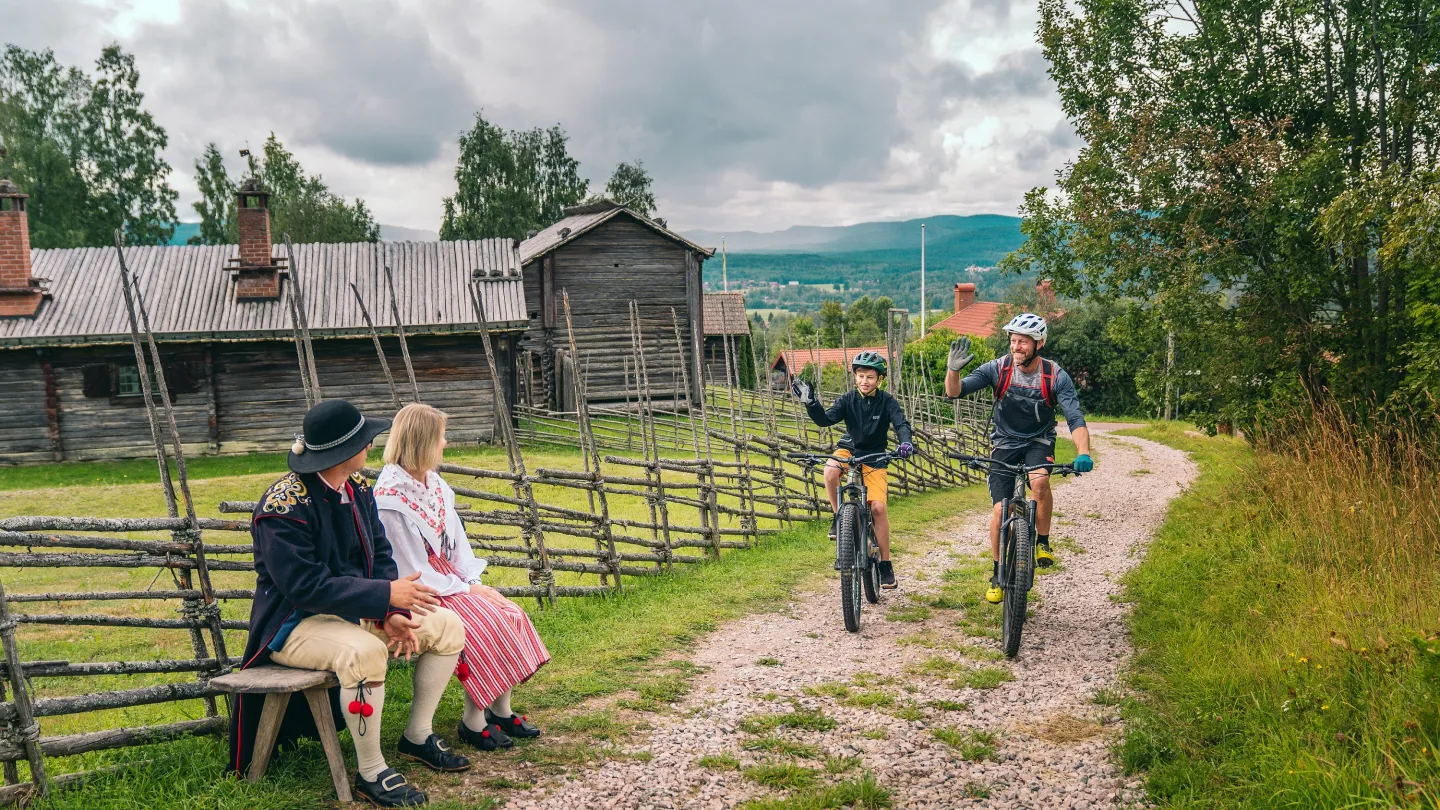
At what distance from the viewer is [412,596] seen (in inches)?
132

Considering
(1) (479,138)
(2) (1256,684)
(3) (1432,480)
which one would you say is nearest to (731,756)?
(2) (1256,684)

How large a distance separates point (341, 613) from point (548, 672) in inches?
68.9

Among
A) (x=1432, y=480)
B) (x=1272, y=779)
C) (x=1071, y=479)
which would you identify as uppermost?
(x=1432, y=480)

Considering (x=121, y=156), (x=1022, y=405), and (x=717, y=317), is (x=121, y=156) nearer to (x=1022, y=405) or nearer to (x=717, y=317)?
(x=717, y=317)

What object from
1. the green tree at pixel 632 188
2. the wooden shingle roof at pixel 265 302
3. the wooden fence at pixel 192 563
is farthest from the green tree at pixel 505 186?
the wooden fence at pixel 192 563

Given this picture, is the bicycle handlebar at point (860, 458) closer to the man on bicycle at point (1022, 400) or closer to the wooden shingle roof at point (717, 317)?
the man on bicycle at point (1022, 400)

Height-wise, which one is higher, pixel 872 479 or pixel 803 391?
pixel 803 391

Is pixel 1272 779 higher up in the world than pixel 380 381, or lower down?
lower down

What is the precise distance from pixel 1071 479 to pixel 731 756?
13179 mm

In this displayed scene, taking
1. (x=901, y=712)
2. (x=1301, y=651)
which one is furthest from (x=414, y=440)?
(x=1301, y=651)

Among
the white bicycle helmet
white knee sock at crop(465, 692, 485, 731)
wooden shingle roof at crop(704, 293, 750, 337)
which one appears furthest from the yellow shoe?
wooden shingle roof at crop(704, 293, 750, 337)

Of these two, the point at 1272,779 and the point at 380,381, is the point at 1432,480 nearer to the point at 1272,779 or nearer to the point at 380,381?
the point at 1272,779

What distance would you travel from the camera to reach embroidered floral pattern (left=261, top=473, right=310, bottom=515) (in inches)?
125

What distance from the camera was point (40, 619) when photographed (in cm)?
340
